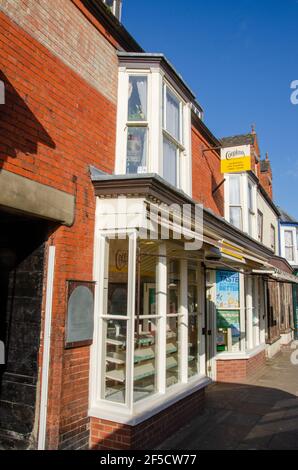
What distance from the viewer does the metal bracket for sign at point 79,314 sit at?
14.9 feet

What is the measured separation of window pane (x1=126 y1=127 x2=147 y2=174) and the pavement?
4.19m

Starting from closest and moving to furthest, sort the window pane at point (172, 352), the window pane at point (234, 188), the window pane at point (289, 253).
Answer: the window pane at point (172, 352) < the window pane at point (234, 188) < the window pane at point (289, 253)

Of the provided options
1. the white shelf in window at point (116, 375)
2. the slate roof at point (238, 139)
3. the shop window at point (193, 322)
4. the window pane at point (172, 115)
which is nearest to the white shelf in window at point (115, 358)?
the white shelf in window at point (116, 375)

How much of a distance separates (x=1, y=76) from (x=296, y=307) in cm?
2147

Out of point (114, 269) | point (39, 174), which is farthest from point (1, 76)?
point (114, 269)

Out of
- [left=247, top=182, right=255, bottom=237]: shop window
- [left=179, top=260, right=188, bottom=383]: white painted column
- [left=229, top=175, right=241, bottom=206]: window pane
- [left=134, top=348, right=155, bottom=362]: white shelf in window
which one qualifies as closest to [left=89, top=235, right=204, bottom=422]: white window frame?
[left=134, top=348, right=155, bottom=362]: white shelf in window

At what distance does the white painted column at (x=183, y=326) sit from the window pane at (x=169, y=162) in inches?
63.5

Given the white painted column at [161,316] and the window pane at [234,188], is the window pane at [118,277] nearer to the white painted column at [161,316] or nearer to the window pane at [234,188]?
the white painted column at [161,316]

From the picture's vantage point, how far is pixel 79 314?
15.4ft

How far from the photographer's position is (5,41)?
3982 mm

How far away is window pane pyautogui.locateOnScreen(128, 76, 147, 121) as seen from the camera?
620cm

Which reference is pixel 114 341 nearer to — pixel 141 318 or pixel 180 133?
pixel 141 318

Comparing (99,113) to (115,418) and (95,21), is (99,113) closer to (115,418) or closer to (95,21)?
(95,21)

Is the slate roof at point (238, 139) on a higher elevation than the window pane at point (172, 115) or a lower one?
higher
